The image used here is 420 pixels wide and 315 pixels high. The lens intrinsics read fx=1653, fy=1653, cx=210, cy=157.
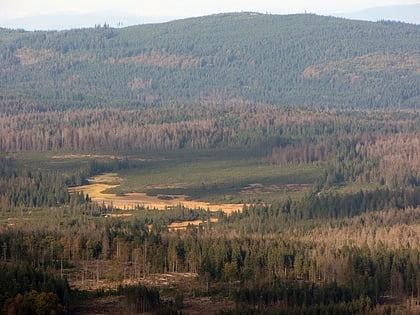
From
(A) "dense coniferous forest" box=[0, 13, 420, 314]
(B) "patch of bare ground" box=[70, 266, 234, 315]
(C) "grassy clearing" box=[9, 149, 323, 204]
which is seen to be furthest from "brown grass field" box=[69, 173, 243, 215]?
(B) "patch of bare ground" box=[70, 266, 234, 315]

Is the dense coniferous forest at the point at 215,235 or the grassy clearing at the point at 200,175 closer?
the dense coniferous forest at the point at 215,235

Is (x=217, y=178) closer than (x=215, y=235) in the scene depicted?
No

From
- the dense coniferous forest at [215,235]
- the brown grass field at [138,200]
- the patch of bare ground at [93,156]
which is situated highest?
the dense coniferous forest at [215,235]

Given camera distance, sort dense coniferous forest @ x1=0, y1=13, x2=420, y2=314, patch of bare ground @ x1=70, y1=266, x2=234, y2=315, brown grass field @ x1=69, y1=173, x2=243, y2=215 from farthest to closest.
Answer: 1. brown grass field @ x1=69, y1=173, x2=243, y2=215
2. dense coniferous forest @ x1=0, y1=13, x2=420, y2=314
3. patch of bare ground @ x1=70, y1=266, x2=234, y2=315

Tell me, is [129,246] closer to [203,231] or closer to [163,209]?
[203,231]

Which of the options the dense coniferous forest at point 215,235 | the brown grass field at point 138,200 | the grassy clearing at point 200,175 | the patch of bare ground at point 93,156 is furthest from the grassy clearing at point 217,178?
the patch of bare ground at point 93,156

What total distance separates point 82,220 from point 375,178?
4819cm

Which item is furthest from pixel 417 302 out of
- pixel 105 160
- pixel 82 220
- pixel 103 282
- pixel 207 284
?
pixel 105 160

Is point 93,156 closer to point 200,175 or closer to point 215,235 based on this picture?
point 200,175

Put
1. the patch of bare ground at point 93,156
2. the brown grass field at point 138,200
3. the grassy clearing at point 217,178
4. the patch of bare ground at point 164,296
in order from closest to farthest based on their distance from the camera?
the patch of bare ground at point 164,296 < the brown grass field at point 138,200 < the grassy clearing at point 217,178 < the patch of bare ground at point 93,156

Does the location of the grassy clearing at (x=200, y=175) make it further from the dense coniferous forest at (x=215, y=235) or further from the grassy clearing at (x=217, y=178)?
the dense coniferous forest at (x=215, y=235)

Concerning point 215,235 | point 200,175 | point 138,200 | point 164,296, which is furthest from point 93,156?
point 164,296

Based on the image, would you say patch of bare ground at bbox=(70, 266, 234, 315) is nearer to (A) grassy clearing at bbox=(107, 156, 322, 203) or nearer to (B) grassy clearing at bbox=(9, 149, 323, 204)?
(B) grassy clearing at bbox=(9, 149, 323, 204)

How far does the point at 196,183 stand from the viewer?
17162 centimetres
